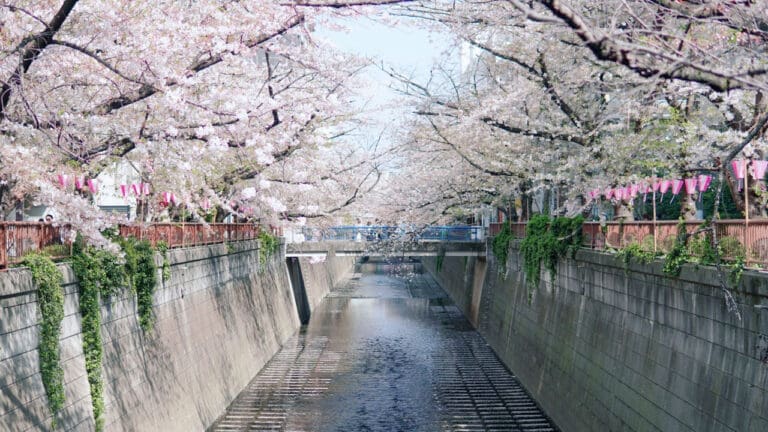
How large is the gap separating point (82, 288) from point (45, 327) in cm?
197

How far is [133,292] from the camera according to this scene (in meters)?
17.4

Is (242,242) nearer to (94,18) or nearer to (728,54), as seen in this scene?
(94,18)

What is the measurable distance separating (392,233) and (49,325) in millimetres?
28595

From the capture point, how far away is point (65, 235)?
1372cm

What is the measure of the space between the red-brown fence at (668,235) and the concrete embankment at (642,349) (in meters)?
0.39

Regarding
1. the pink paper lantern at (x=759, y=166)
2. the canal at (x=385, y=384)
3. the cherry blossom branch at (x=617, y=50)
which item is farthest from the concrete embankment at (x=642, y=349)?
the cherry blossom branch at (x=617, y=50)

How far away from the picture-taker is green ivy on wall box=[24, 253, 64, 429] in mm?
12359

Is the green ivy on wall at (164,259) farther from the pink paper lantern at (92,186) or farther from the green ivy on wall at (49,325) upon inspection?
the green ivy on wall at (49,325)

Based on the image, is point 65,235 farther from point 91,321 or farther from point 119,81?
point 119,81

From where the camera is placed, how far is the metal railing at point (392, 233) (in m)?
40.6

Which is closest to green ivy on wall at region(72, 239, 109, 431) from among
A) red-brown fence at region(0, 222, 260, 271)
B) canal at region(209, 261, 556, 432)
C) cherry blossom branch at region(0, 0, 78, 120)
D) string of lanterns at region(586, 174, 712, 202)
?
red-brown fence at region(0, 222, 260, 271)

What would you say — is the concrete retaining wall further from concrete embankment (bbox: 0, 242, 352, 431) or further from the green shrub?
the green shrub

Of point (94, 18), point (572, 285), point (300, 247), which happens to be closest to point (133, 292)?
point (94, 18)

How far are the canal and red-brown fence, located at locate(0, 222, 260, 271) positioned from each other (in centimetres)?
514
